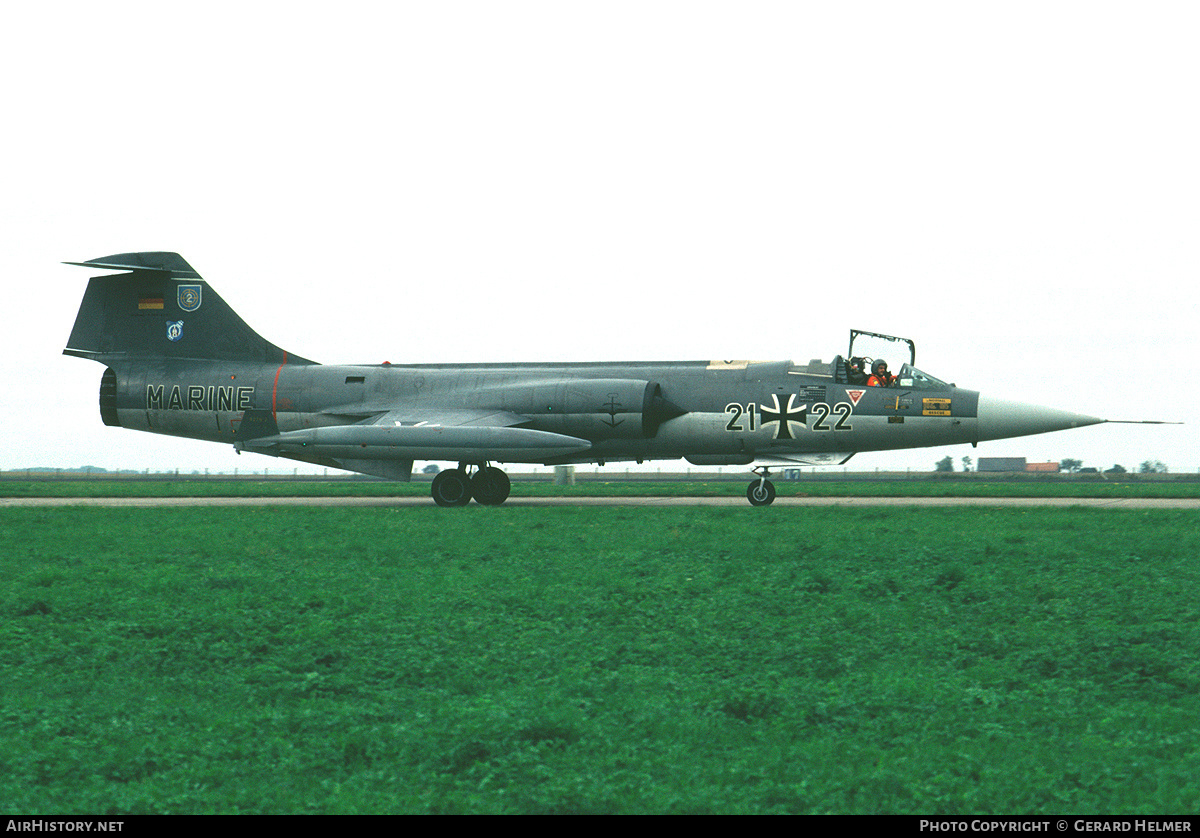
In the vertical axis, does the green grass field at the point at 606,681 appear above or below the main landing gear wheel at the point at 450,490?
below

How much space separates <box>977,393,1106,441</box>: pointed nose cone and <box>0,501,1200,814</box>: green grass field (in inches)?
396

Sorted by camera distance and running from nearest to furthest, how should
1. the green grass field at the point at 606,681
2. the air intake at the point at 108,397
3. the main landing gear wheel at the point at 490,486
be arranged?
the green grass field at the point at 606,681 < the main landing gear wheel at the point at 490,486 < the air intake at the point at 108,397

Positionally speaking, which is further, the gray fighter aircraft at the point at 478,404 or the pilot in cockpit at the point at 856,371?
the pilot in cockpit at the point at 856,371

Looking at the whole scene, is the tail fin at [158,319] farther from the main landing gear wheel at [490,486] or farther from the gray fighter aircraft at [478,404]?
the main landing gear wheel at [490,486]

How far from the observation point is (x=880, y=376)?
928 inches

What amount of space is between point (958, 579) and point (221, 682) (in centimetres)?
727

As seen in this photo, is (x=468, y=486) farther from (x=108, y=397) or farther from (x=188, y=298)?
(x=108, y=397)

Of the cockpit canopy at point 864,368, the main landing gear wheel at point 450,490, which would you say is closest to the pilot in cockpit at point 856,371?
the cockpit canopy at point 864,368

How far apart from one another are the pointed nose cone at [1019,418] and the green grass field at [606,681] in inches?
396

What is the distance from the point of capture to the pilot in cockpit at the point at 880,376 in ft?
77.0

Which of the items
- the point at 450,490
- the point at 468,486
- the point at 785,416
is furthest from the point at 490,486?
the point at 785,416
